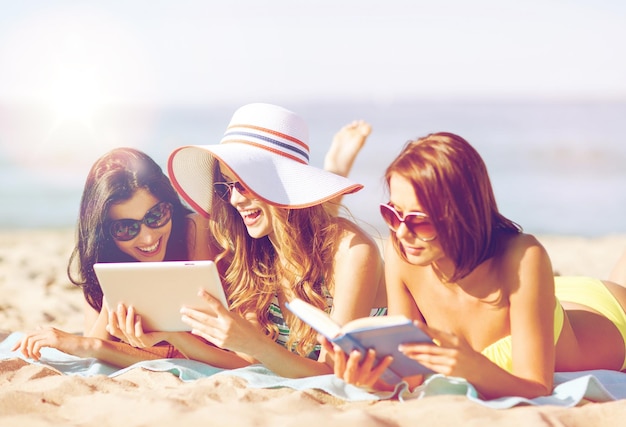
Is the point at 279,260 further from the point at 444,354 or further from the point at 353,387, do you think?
the point at 444,354

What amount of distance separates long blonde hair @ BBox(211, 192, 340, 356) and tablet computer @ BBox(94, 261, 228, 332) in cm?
48

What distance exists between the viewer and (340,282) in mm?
3754

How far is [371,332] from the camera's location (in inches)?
111

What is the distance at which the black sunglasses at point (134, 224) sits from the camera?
4.13 m

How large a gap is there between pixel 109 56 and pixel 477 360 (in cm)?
3103

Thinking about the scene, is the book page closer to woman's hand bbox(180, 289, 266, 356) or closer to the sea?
woman's hand bbox(180, 289, 266, 356)

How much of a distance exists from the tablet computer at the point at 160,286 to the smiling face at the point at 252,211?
1.70ft

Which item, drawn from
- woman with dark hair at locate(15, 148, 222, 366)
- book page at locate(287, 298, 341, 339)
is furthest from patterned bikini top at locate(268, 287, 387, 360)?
book page at locate(287, 298, 341, 339)

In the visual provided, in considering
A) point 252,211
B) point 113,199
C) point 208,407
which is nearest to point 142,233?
point 113,199

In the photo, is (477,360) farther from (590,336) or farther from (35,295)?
(35,295)

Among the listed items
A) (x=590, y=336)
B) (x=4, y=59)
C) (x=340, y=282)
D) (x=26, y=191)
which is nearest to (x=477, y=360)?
(x=340, y=282)

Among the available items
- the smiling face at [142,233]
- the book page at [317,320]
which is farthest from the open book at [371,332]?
the smiling face at [142,233]

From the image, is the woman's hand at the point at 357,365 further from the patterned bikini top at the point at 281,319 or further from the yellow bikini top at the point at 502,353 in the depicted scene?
the patterned bikini top at the point at 281,319

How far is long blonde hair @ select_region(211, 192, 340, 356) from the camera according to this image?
3.88 meters
